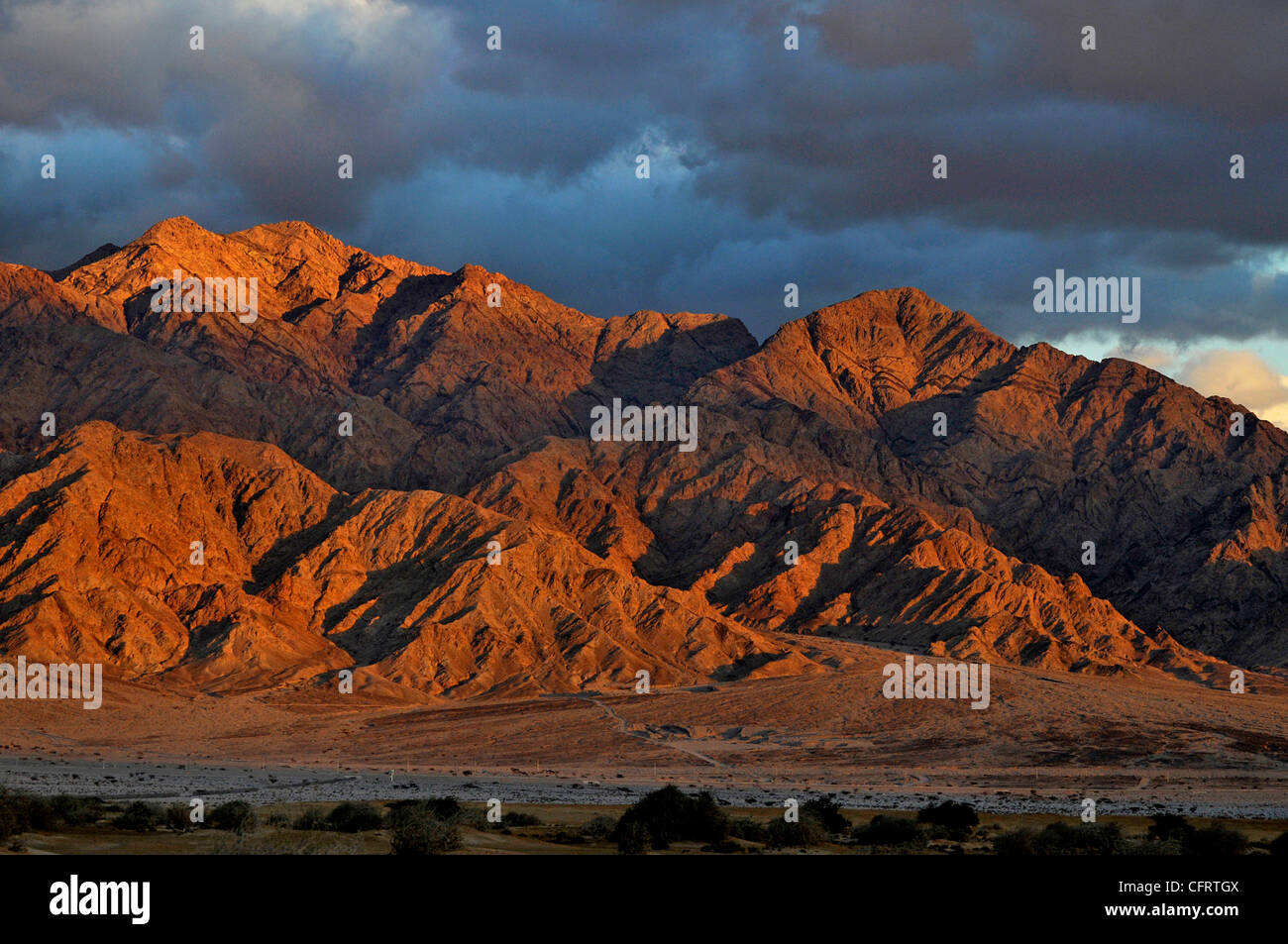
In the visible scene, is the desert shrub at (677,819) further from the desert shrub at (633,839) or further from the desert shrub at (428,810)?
the desert shrub at (428,810)

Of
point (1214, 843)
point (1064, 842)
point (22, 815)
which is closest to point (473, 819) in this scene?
point (22, 815)

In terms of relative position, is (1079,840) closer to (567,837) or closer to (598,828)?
(598,828)

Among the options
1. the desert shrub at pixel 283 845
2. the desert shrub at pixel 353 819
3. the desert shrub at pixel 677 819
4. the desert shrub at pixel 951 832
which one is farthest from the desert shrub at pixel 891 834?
the desert shrub at pixel 283 845

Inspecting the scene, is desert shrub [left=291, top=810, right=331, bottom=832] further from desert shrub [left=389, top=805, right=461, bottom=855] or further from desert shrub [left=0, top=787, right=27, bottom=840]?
desert shrub [left=0, top=787, right=27, bottom=840]

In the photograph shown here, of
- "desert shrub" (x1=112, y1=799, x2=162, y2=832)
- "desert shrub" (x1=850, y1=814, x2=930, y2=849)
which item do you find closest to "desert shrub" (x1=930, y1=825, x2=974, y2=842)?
"desert shrub" (x1=850, y1=814, x2=930, y2=849)
